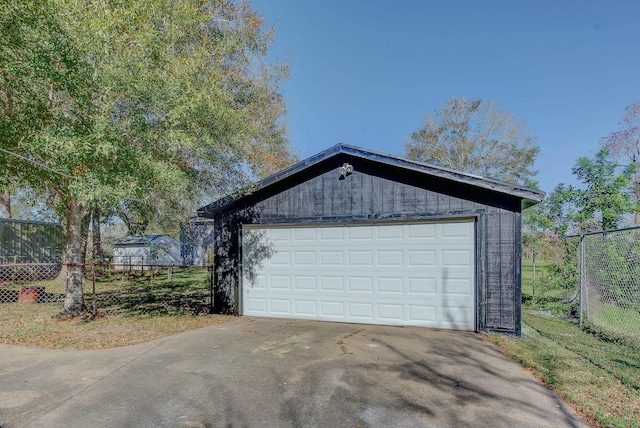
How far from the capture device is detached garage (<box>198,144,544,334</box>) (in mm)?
6219

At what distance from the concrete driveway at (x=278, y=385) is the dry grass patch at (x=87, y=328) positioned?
1.39 feet

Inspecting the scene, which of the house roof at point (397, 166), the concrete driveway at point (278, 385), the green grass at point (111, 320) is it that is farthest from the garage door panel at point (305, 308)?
the house roof at point (397, 166)

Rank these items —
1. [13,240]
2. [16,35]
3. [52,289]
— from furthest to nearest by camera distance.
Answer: [13,240], [52,289], [16,35]

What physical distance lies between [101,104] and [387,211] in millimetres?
5436

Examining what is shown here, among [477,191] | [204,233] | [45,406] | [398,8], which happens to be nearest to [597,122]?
[398,8]

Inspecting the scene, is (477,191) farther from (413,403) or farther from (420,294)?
(413,403)

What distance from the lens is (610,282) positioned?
6859 millimetres

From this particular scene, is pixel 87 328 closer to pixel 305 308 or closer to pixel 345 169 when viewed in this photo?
pixel 305 308

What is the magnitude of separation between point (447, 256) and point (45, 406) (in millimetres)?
6208

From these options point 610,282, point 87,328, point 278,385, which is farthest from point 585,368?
point 87,328

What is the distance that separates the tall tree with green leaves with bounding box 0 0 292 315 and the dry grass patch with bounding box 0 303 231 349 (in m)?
0.75

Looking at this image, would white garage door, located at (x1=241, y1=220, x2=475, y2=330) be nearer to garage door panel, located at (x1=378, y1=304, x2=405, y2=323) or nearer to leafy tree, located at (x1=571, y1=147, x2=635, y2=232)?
garage door panel, located at (x1=378, y1=304, x2=405, y2=323)

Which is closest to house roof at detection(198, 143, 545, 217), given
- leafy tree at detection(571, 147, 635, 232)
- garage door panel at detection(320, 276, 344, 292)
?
garage door panel at detection(320, 276, 344, 292)

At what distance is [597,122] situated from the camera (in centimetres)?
1788
